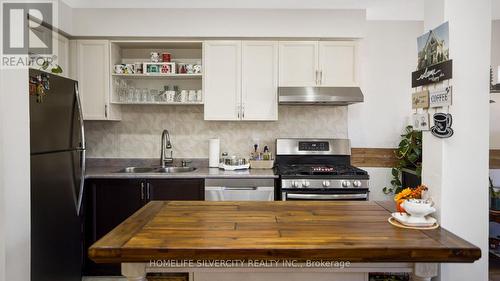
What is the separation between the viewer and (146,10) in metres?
3.26

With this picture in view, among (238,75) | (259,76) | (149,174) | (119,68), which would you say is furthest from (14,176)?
(259,76)

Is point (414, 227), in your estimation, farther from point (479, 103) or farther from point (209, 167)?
point (209, 167)

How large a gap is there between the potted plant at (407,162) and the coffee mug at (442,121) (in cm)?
171

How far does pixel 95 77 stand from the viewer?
3.30 m

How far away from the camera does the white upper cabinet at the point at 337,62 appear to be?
327 cm

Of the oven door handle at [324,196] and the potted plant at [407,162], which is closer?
the oven door handle at [324,196]

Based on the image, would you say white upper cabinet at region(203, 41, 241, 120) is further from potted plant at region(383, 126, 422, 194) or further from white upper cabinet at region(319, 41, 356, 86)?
potted plant at region(383, 126, 422, 194)

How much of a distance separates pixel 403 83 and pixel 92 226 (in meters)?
3.52

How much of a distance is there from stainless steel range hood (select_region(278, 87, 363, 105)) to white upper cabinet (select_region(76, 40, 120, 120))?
5.78 feet

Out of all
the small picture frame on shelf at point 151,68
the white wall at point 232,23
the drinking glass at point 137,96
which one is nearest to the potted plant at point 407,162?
the white wall at point 232,23

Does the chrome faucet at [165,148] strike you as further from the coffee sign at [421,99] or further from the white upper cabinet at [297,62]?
the coffee sign at [421,99]

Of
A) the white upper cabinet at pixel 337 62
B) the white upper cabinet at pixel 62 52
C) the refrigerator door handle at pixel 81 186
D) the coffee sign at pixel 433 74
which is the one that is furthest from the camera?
the white upper cabinet at pixel 337 62

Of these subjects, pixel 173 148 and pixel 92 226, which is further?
pixel 173 148

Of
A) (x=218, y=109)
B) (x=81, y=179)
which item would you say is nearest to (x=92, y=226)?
(x=81, y=179)
